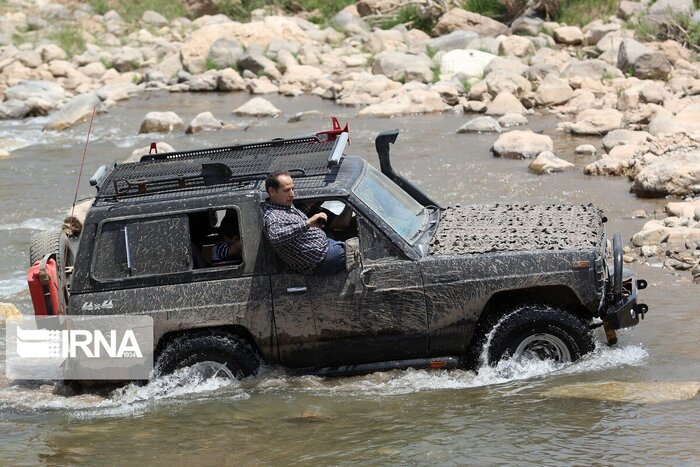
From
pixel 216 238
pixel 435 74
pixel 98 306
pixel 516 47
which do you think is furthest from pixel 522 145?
pixel 98 306

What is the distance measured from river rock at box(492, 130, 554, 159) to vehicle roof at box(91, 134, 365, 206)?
1013 cm

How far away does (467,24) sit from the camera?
32.2m

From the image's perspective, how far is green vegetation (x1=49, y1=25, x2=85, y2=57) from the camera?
1394 inches

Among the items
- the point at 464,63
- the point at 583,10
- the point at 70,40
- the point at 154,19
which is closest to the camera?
the point at 464,63

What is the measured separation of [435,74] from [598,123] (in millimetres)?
7147

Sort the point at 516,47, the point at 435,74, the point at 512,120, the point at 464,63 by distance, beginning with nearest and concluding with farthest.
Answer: the point at 512,120
the point at 435,74
the point at 464,63
the point at 516,47

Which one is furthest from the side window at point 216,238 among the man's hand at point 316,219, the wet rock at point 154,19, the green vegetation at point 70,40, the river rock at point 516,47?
the wet rock at point 154,19

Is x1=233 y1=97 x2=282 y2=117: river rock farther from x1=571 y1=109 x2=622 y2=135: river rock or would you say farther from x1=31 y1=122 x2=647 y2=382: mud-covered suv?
x1=31 y1=122 x2=647 y2=382: mud-covered suv

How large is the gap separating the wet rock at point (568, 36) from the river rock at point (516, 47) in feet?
4.25

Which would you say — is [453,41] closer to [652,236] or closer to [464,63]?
[464,63]

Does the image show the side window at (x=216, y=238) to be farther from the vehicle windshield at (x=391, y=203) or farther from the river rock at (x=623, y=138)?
the river rock at (x=623, y=138)

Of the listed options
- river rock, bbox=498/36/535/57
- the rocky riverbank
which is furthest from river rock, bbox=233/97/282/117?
river rock, bbox=498/36/535/57

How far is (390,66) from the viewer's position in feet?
90.8

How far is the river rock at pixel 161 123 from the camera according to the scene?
78.8 feet
